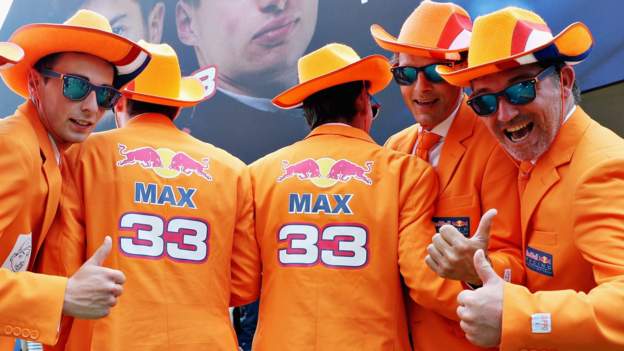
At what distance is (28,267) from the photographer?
2637mm

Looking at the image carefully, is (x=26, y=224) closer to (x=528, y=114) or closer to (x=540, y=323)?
(x=540, y=323)

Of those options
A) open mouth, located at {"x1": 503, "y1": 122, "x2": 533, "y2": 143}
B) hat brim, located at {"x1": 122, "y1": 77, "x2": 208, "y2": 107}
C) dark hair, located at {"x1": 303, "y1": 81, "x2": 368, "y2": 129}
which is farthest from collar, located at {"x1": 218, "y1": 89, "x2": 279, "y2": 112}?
open mouth, located at {"x1": 503, "y1": 122, "x2": 533, "y2": 143}

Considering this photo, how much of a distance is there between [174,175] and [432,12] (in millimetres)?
1516

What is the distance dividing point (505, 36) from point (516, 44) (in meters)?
0.06

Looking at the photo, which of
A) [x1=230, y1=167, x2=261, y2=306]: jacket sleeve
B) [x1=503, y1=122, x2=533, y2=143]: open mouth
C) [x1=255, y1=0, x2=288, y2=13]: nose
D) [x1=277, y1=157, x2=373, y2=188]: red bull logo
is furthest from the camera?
[x1=255, y1=0, x2=288, y2=13]: nose

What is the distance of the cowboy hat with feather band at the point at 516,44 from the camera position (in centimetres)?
248

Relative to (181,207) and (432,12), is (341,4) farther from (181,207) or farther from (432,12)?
(181,207)

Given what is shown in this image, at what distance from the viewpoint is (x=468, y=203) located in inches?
115

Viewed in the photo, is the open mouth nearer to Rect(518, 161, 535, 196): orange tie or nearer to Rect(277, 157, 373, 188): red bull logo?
Rect(518, 161, 535, 196): orange tie

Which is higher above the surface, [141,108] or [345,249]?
[141,108]

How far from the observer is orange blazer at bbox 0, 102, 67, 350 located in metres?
2.18

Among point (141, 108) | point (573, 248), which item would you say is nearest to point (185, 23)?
point (141, 108)

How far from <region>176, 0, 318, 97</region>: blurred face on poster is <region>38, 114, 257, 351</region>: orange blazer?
3.13m

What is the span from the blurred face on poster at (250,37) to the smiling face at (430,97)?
2.73 m
